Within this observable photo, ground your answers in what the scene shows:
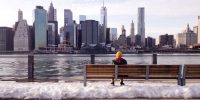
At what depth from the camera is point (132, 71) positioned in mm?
15031

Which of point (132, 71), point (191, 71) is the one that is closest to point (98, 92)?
point (132, 71)

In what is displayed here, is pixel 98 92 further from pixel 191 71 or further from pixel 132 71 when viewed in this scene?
pixel 191 71

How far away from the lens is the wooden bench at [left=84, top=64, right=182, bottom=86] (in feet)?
49.2

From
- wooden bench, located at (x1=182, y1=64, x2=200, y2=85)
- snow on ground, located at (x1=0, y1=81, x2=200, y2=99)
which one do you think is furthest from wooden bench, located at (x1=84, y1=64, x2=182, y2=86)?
snow on ground, located at (x1=0, y1=81, x2=200, y2=99)

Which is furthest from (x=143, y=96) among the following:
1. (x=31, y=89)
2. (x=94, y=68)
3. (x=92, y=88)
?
(x=31, y=89)

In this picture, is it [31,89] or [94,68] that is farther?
[94,68]

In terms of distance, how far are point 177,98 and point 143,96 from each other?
116 cm

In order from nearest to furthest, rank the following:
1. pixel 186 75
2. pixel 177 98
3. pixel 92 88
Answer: pixel 177 98 → pixel 92 88 → pixel 186 75

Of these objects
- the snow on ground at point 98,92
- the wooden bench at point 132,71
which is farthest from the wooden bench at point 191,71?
the snow on ground at point 98,92

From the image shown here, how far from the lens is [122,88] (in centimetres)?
1353

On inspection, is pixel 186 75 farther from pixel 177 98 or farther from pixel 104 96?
pixel 104 96

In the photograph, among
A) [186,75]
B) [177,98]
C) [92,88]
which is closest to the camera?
[177,98]

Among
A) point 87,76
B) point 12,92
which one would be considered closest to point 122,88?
point 87,76

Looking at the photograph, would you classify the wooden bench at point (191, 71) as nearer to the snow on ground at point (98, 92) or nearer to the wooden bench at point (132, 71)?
the wooden bench at point (132, 71)
